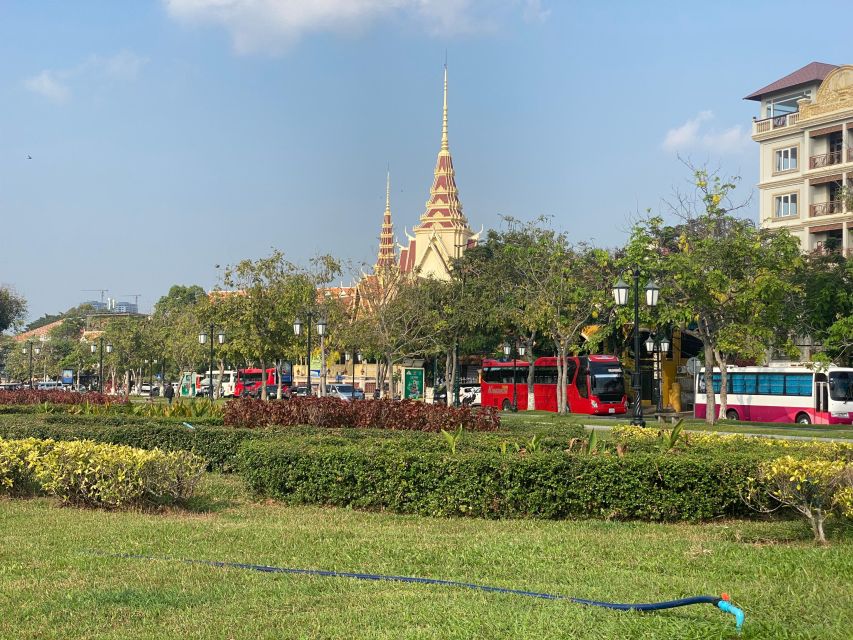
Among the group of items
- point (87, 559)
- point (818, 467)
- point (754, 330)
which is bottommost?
point (87, 559)

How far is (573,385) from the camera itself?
40688mm

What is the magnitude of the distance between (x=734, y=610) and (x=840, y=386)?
29.5 metres

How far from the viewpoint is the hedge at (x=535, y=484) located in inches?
388

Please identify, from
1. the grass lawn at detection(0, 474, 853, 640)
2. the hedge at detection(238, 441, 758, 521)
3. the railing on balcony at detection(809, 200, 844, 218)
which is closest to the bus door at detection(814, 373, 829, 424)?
the railing on balcony at detection(809, 200, 844, 218)

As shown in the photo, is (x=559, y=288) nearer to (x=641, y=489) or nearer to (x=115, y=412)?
(x=115, y=412)

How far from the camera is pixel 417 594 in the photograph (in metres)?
6.29

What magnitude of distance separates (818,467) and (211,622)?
5354 mm

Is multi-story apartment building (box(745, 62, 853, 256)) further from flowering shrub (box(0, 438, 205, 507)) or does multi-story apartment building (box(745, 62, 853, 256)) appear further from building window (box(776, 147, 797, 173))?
flowering shrub (box(0, 438, 205, 507))

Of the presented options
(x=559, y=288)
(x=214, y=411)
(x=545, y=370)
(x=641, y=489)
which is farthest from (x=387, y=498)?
(x=545, y=370)

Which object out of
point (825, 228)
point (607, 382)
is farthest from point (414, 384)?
point (825, 228)

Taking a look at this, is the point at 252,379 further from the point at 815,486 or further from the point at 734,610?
the point at 734,610

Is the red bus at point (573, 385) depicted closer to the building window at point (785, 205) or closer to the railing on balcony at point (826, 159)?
the building window at point (785, 205)

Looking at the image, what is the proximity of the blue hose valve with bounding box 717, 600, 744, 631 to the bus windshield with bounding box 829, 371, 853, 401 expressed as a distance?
29.0 metres

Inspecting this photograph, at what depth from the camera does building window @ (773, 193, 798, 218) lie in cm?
4634
